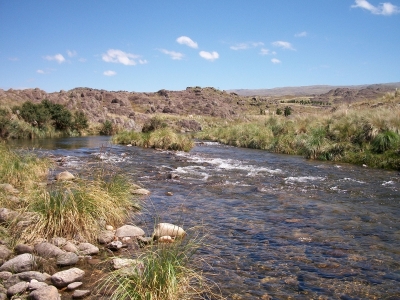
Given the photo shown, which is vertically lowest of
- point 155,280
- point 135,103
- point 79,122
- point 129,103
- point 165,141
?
point 155,280

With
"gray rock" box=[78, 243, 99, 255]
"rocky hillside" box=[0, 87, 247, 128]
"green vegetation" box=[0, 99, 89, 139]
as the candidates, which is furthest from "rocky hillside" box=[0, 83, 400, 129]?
"gray rock" box=[78, 243, 99, 255]

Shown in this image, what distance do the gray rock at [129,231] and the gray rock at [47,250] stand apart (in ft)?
4.40

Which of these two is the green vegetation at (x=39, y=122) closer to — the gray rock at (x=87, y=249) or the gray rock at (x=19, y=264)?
the gray rock at (x=87, y=249)

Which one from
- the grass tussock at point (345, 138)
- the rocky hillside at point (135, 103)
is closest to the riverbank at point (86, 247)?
the grass tussock at point (345, 138)

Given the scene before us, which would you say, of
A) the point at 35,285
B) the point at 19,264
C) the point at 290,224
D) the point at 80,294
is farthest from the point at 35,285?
the point at 290,224

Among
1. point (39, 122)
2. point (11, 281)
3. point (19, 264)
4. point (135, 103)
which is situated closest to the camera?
point (11, 281)

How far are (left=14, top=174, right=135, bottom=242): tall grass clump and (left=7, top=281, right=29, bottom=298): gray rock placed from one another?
5.20ft

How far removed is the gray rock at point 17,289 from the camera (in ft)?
15.1

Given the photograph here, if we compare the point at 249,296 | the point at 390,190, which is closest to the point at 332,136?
the point at 390,190

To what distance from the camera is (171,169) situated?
16.4 meters

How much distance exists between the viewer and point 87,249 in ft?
20.5

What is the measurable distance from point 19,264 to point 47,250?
23.2 inches

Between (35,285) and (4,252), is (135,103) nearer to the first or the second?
(4,252)

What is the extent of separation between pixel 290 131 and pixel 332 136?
5.38 m
